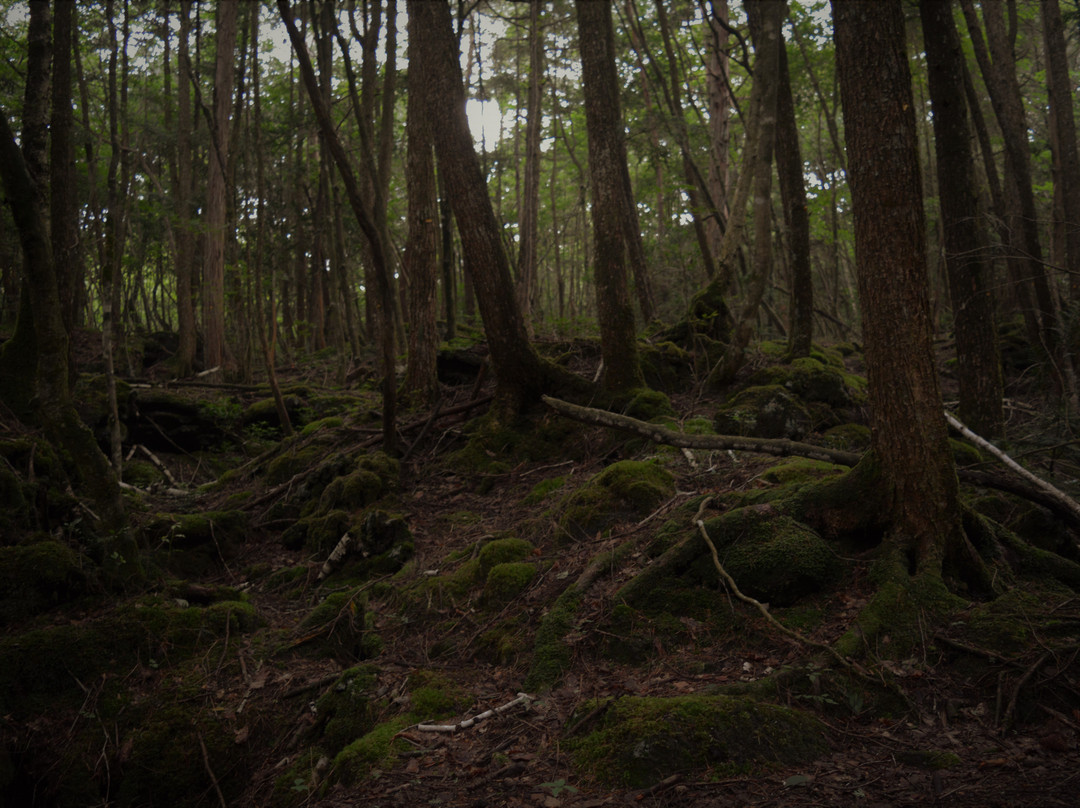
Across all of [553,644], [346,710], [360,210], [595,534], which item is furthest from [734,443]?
[360,210]

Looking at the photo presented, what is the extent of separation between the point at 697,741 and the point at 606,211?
6.65 meters

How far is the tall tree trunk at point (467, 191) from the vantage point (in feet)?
28.6

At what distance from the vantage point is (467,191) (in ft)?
28.6

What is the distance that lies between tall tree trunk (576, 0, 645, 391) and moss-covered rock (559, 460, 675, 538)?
2.53 meters

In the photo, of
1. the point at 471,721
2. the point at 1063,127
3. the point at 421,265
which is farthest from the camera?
the point at 421,265

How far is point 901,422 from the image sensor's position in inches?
164

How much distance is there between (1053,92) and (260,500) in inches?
538

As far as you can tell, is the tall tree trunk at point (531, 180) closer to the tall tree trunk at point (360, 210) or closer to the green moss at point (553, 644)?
the tall tree trunk at point (360, 210)

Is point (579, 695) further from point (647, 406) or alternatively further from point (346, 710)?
point (647, 406)

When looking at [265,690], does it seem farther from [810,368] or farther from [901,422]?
[810,368]

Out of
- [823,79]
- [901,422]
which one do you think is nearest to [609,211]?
[901,422]

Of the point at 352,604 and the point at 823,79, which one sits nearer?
the point at 352,604

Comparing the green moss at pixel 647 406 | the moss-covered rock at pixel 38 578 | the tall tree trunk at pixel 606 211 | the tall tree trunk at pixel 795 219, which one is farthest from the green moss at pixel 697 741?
the tall tree trunk at pixel 795 219

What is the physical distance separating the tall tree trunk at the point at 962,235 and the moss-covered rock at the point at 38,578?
326 inches
